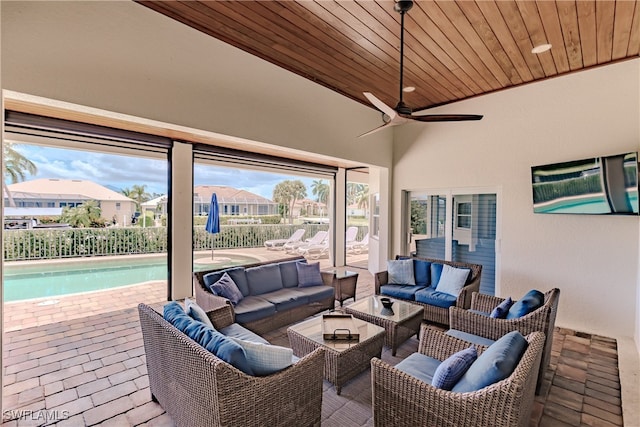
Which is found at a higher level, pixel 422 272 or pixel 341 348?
pixel 422 272

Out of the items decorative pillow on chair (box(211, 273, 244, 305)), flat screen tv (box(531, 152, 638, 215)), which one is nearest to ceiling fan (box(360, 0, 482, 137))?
flat screen tv (box(531, 152, 638, 215))

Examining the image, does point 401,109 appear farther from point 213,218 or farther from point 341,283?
point 213,218

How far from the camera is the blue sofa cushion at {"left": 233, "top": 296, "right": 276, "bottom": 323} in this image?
3.42 metres

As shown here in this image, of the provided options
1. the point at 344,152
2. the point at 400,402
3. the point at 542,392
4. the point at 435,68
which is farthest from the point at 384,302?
the point at 435,68

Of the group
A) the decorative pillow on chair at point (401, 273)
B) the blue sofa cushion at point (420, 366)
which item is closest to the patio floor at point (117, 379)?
the blue sofa cushion at point (420, 366)

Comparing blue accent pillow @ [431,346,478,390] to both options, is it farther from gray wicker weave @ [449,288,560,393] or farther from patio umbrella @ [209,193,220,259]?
patio umbrella @ [209,193,220,259]

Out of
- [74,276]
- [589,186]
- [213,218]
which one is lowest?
[74,276]

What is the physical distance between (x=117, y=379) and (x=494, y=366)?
10.5 feet

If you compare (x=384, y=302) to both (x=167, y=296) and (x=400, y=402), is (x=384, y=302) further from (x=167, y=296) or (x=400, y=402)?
(x=167, y=296)

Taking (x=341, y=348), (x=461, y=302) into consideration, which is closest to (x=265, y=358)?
Answer: (x=341, y=348)

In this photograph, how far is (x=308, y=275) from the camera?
4566 millimetres

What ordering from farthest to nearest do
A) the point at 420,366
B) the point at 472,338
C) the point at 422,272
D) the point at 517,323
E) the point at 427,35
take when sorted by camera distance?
the point at 422,272 → the point at 427,35 → the point at 472,338 → the point at 517,323 → the point at 420,366

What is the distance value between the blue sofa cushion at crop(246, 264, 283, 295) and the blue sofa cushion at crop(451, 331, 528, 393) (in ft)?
9.48

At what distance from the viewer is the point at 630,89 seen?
3.72 meters
